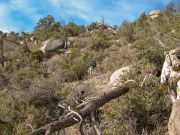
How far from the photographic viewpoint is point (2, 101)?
17328mm

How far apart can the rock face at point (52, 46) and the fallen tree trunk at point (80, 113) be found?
827 inches

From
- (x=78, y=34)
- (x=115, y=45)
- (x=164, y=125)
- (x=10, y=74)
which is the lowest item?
(x=164, y=125)

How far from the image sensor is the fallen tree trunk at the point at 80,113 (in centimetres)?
962

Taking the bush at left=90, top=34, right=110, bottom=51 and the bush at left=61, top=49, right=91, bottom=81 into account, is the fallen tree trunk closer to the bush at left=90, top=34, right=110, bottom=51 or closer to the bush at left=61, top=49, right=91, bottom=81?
the bush at left=61, top=49, right=91, bottom=81

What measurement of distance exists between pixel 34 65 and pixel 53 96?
28.1 feet

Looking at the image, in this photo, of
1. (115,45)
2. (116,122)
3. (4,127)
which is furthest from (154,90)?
(115,45)

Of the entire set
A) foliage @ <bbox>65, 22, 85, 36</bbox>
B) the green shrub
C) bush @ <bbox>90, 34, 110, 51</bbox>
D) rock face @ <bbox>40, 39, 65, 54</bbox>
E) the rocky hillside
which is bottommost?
the rocky hillside

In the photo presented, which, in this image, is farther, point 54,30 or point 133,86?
point 54,30

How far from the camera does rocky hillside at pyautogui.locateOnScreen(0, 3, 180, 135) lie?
1243cm

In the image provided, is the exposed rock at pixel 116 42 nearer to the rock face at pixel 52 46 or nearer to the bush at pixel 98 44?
the bush at pixel 98 44

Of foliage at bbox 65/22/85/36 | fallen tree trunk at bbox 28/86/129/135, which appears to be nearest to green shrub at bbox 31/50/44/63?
foliage at bbox 65/22/85/36

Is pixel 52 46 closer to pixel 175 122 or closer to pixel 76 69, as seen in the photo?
pixel 76 69

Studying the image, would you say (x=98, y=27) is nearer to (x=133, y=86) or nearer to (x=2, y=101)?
(x=2, y=101)

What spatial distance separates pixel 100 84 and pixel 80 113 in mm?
8662
